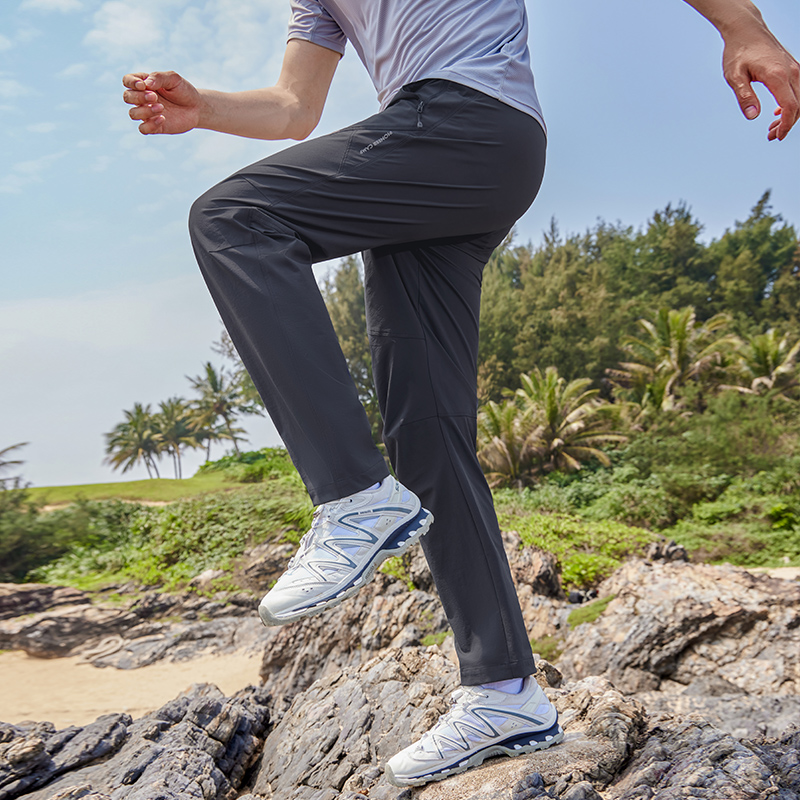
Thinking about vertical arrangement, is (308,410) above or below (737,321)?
below

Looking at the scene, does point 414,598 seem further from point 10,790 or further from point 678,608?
point 10,790

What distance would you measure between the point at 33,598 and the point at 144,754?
403 inches

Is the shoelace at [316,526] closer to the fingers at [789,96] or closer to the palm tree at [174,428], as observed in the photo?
the fingers at [789,96]

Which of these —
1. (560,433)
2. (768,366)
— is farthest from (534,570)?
(768,366)

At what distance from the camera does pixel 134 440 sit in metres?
33.7

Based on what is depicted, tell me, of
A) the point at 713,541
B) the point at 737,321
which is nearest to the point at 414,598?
the point at 713,541

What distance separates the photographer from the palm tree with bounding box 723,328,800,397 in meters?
17.7

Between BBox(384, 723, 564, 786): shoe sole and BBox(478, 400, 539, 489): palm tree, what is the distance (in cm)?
1493

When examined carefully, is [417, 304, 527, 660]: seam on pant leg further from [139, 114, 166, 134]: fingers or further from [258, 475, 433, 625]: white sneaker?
[139, 114, 166, 134]: fingers

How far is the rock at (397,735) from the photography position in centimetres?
164

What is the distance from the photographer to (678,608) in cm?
431

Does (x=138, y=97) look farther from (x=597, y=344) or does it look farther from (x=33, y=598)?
(x=597, y=344)

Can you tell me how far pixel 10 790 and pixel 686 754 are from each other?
7.62 feet

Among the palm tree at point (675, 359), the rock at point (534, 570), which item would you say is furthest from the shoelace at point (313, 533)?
the palm tree at point (675, 359)
